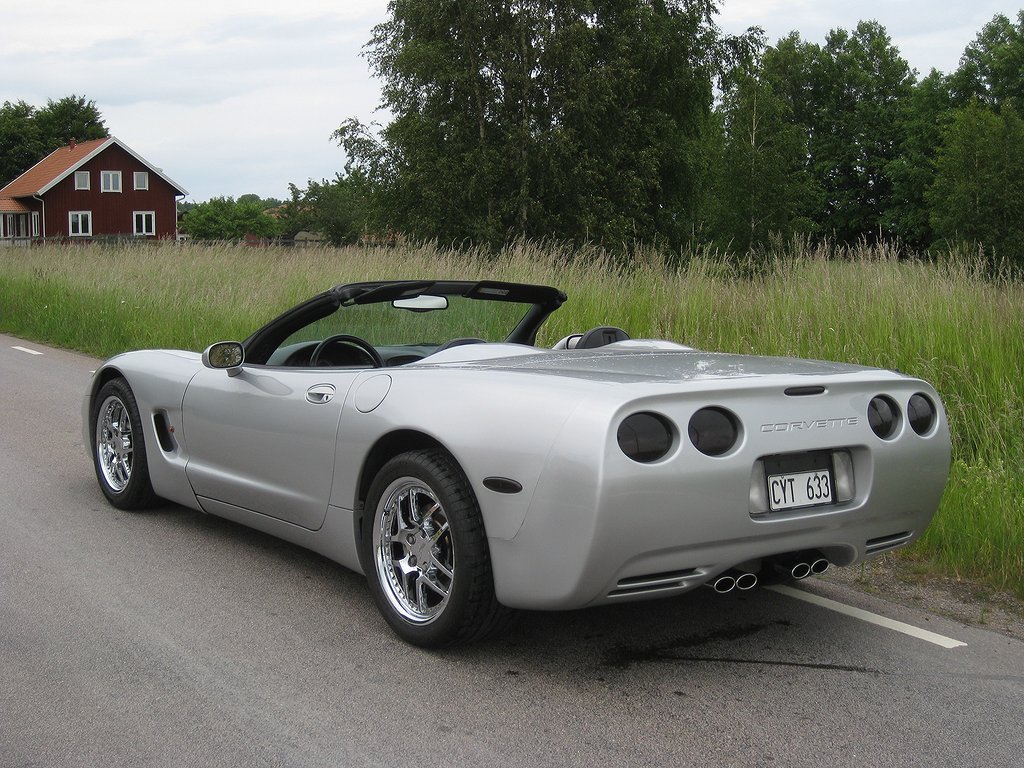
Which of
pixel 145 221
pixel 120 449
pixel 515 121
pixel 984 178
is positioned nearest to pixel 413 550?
pixel 120 449

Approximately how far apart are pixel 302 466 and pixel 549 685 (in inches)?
56.0

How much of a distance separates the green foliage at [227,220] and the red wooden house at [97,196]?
94.5ft

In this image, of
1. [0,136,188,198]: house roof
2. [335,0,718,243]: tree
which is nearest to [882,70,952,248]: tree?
[335,0,718,243]: tree

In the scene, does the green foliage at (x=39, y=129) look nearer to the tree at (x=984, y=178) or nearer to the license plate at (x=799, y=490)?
the tree at (x=984, y=178)

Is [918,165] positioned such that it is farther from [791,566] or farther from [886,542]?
[791,566]

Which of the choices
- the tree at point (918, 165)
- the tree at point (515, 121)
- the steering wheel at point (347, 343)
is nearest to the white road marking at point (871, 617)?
the steering wheel at point (347, 343)

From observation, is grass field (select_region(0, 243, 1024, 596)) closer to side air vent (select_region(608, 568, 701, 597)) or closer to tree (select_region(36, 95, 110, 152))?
side air vent (select_region(608, 568, 701, 597))

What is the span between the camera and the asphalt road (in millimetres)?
3049

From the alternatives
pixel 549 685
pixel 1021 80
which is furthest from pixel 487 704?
pixel 1021 80

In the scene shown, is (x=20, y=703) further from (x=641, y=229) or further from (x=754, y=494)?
(x=641, y=229)

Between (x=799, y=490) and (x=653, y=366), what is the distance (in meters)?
0.74

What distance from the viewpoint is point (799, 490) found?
3.56m

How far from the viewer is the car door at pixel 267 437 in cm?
429

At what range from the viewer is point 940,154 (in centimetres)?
5500
